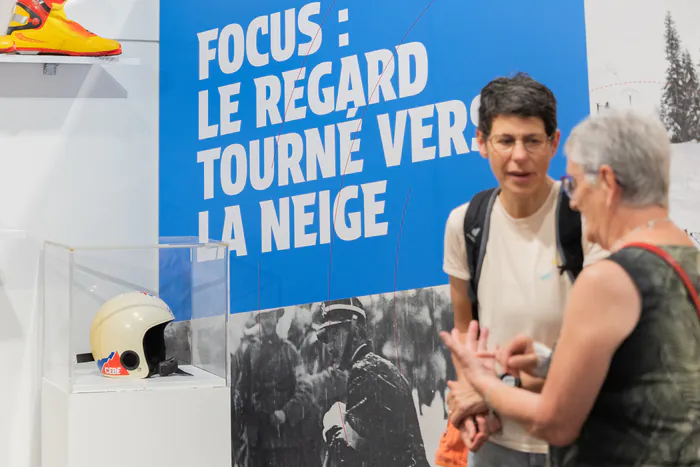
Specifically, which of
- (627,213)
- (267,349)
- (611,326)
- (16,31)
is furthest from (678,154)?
(16,31)

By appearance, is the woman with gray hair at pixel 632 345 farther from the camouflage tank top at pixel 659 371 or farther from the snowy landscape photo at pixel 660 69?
the snowy landscape photo at pixel 660 69

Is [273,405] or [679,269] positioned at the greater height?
[679,269]

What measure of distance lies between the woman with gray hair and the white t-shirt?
0.53 meters

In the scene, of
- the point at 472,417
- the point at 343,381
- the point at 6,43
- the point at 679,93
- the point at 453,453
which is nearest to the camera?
the point at 472,417

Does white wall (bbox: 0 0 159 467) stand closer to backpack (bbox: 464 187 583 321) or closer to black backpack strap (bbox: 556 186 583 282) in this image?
backpack (bbox: 464 187 583 321)

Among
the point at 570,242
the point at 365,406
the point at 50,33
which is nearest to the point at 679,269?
the point at 570,242

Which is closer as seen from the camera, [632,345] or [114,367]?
[632,345]

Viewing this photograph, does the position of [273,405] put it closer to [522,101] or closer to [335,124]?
[335,124]

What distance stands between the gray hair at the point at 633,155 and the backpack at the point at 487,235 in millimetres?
509

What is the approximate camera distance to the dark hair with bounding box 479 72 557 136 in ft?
6.52

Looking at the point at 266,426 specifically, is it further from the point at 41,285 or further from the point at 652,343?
the point at 652,343

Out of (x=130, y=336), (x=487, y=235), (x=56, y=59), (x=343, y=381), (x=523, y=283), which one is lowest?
(x=343, y=381)

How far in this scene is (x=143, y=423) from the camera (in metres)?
2.95

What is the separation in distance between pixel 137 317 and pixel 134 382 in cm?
26
